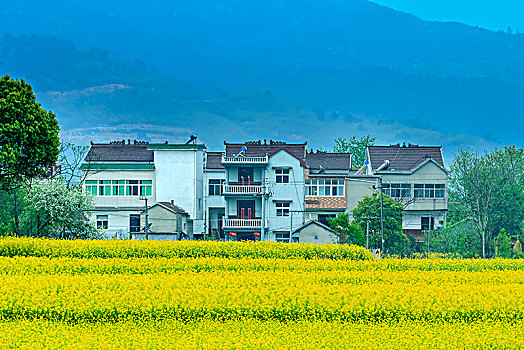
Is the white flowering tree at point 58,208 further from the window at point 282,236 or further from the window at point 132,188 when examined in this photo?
the window at point 282,236

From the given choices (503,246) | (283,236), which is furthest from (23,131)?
(503,246)

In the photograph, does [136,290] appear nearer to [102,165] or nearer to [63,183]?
[63,183]

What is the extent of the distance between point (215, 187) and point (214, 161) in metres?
2.95

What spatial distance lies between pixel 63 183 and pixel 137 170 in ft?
39.4

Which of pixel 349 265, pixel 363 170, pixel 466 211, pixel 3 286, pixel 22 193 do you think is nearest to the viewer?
pixel 3 286

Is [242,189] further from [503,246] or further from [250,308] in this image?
[250,308]

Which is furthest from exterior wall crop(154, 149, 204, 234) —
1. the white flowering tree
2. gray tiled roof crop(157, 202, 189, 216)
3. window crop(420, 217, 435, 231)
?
window crop(420, 217, 435, 231)

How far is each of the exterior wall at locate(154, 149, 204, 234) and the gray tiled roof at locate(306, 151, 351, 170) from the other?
10.7 meters

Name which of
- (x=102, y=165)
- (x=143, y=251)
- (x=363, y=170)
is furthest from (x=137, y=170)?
(x=143, y=251)

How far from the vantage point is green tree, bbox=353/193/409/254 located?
2287 inches

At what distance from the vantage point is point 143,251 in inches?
1345

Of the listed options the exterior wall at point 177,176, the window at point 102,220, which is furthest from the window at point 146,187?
the window at point 102,220

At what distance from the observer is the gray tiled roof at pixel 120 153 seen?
222 feet

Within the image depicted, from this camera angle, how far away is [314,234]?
6072 cm
